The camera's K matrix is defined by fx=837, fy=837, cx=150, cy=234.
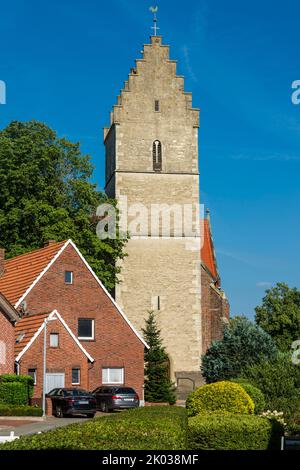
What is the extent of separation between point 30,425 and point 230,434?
11.7 meters

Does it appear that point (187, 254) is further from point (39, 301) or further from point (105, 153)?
point (39, 301)

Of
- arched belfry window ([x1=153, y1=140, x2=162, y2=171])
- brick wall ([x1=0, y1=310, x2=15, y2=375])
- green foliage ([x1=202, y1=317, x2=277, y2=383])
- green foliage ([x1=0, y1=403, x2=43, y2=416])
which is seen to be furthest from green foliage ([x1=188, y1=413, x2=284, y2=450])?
arched belfry window ([x1=153, y1=140, x2=162, y2=171])

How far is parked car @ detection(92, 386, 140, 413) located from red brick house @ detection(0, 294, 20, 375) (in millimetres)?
4380

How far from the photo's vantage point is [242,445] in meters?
20.3

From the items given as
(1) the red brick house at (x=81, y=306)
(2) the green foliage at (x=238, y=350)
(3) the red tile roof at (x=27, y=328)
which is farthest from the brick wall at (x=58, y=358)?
(2) the green foliage at (x=238, y=350)

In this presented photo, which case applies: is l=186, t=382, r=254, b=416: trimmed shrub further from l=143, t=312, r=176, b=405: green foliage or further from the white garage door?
l=143, t=312, r=176, b=405: green foliage

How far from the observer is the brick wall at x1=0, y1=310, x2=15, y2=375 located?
3841 cm

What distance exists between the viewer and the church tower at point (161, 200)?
56.8m

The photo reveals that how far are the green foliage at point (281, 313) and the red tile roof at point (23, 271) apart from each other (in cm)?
3040

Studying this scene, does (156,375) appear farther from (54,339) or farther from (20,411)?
(20,411)

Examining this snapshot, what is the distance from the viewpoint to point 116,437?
16.6 meters

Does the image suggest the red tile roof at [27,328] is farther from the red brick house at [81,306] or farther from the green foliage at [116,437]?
the green foliage at [116,437]
